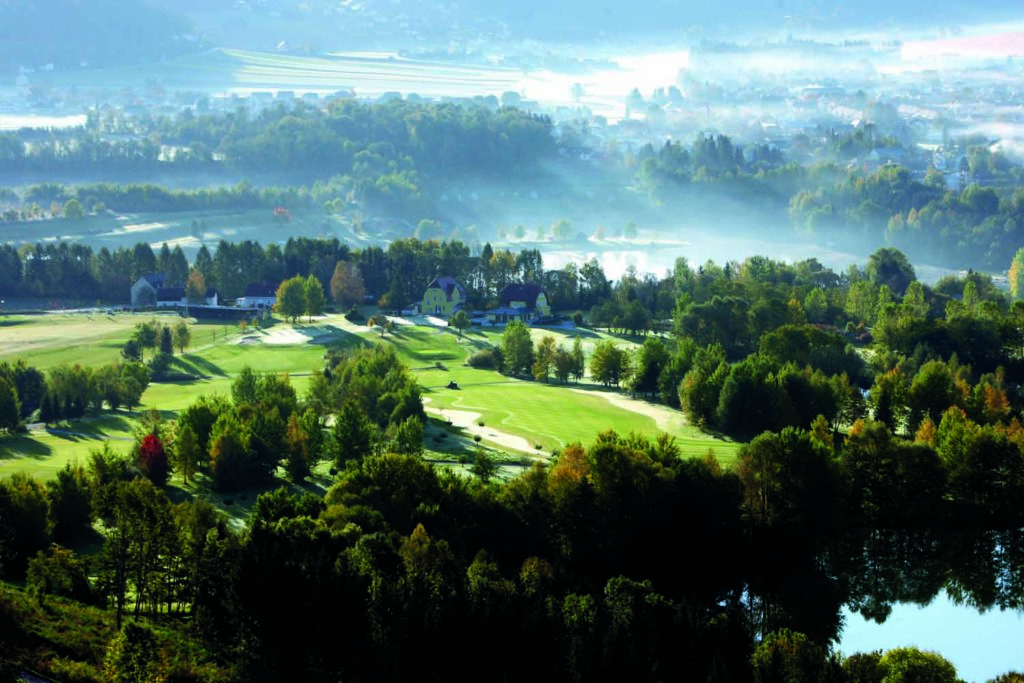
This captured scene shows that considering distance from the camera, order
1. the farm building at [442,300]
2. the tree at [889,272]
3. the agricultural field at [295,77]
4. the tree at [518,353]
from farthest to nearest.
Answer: the agricultural field at [295,77]
the tree at [889,272]
the farm building at [442,300]
the tree at [518,353]

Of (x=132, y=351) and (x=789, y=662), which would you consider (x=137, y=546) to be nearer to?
(x=789, y=662)

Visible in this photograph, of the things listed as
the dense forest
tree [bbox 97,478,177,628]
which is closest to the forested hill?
the dense forest

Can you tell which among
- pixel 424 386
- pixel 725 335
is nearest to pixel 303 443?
pixel 424 386

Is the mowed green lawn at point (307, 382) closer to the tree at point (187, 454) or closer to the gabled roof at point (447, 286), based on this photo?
the tree at point (187, 454)

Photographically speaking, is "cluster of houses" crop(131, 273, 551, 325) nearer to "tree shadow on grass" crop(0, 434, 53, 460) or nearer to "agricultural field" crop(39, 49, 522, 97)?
"tree shadow on grass" crop(0, 434, 53, 460)

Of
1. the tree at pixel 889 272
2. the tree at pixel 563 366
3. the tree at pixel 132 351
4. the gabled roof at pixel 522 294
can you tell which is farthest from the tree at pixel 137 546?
the tree at pixel 889 272

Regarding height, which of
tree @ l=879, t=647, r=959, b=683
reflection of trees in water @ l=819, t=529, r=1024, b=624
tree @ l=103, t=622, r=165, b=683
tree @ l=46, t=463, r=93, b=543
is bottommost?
reflection of trees in water @ l=819, t=529, r=1024, b=624

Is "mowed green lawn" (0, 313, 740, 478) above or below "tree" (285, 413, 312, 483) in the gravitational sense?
below

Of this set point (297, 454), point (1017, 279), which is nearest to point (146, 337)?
point (297, 454)
